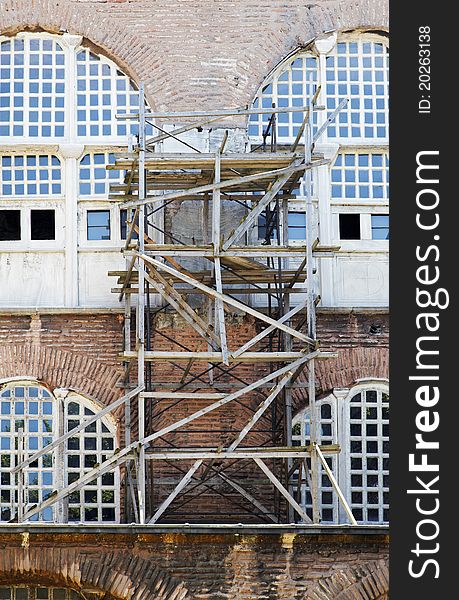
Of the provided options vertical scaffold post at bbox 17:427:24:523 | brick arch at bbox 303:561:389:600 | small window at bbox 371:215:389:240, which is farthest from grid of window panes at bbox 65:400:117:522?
small window at bbox 371:215:389:240

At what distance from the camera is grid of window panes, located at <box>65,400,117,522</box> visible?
18.9m

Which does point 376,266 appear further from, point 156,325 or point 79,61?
point 79,61

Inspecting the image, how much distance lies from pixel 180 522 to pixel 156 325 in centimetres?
252

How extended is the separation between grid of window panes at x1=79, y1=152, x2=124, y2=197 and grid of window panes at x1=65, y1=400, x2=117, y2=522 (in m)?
2.85

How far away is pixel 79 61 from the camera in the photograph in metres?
20.1

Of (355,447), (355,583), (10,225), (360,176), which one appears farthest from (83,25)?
(355,583)

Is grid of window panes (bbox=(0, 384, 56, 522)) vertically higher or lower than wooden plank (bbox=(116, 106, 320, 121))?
lower

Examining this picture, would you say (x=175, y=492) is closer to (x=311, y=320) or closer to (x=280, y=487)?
(x=280, y=487)

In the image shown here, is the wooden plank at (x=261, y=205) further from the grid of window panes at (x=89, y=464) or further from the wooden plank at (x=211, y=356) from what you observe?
the grid of window panes at (x=89, y=464)

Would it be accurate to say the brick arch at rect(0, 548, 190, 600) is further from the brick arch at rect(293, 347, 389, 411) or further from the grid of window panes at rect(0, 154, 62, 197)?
the grid of window panes at rect(0, 154, 62, 197)

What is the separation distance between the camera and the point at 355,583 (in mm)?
16922

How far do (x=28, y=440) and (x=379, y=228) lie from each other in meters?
5.29

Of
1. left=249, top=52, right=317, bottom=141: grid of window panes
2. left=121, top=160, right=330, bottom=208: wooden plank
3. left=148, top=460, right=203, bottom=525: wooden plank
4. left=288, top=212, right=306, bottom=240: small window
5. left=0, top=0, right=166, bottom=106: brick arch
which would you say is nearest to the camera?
left=148, top=460, right=203, bottom=525: wooden plank

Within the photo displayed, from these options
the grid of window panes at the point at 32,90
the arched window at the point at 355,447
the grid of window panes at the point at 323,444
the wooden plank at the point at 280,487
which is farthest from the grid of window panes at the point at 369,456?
the grid of window panes at the point at 32,90
